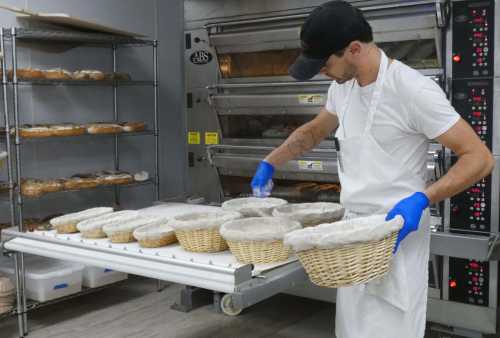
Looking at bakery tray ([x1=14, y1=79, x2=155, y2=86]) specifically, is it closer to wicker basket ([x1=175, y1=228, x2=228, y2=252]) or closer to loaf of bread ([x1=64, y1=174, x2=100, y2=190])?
loaf of bread ([x1=64, y1=174, x2=100, y2=190])

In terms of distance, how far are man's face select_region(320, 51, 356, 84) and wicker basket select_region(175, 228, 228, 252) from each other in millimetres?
657

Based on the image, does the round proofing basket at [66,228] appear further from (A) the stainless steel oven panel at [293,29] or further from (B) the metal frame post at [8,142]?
(A) the stainless steel oven panel at [293,29]

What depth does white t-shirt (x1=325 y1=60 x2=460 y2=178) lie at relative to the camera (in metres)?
1.65

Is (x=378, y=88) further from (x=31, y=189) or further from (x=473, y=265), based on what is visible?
(x=31, y=189)

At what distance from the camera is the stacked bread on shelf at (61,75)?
356 cm

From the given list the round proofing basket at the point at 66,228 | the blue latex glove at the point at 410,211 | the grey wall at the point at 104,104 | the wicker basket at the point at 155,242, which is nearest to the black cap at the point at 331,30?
the blue latex glove at the point at 410,211

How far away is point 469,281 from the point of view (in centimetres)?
319

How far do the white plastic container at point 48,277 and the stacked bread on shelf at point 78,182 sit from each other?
493mm

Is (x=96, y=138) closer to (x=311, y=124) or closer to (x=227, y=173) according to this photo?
(x=227, y=173)

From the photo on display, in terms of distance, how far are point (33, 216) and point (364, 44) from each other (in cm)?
298

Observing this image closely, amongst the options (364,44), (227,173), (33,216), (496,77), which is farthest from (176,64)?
(364,44)

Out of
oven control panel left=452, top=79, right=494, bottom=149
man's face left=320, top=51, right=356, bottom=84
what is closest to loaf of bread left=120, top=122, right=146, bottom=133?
oven control panel left=452, top=79, right=494, bottom=149

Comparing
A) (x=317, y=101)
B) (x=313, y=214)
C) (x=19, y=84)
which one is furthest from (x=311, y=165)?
(x=19, y=84)

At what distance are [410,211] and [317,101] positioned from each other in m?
2.07
